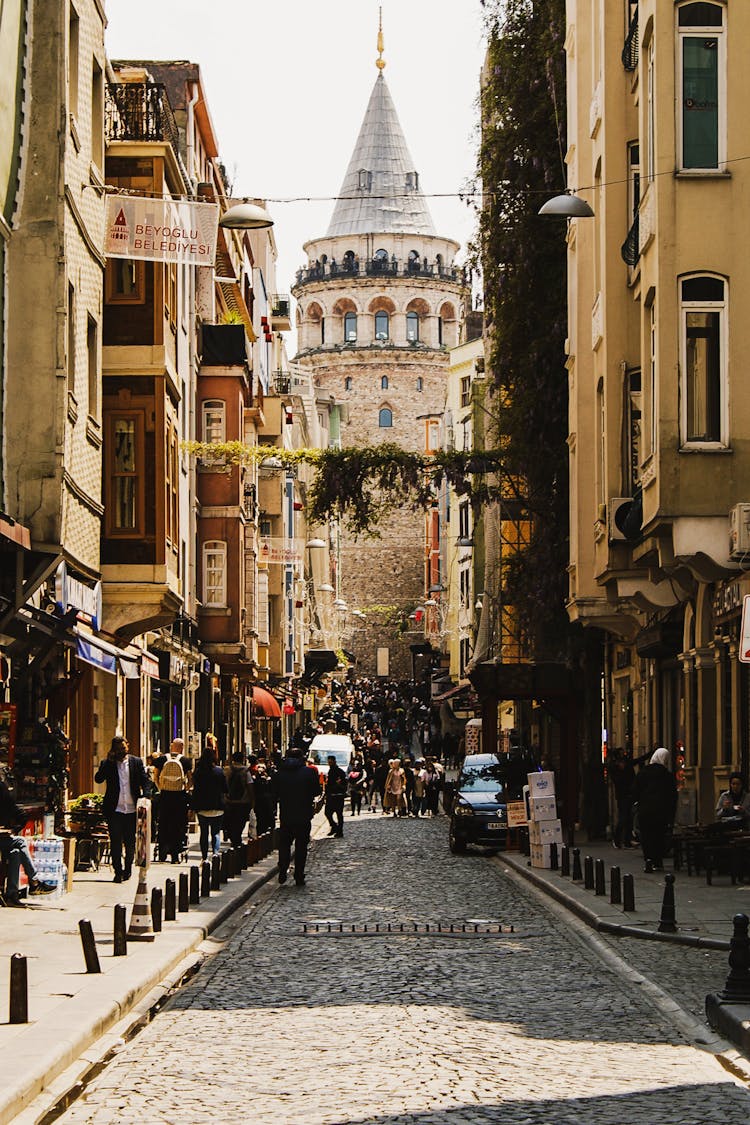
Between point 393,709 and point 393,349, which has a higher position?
point 393,349

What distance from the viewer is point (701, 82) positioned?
23.2 m

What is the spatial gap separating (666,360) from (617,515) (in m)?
5.28

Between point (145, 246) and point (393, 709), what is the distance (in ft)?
273

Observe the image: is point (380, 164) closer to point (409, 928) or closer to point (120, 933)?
point (409, 928)

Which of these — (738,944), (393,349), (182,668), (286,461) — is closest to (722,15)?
(738,944)

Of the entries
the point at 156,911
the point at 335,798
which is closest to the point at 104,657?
the point at 156,911

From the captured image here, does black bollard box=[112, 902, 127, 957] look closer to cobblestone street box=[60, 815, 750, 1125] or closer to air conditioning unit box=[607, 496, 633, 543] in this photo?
cobblestone street box=[60, 815, 750, 1125]

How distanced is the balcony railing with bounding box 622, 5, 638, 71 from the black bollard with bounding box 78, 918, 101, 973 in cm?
1695

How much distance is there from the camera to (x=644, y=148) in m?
24.4

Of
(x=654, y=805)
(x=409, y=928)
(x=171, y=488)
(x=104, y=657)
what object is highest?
(x=171, y=488)

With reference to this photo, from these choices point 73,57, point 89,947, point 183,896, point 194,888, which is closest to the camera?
point 89,947

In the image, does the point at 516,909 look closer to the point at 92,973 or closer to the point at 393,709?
the point at 92,973

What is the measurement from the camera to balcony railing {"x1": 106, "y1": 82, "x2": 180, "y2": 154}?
31.5 metres

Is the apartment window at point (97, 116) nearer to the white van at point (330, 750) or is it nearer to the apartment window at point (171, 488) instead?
the apartment window at point (171, 488)
